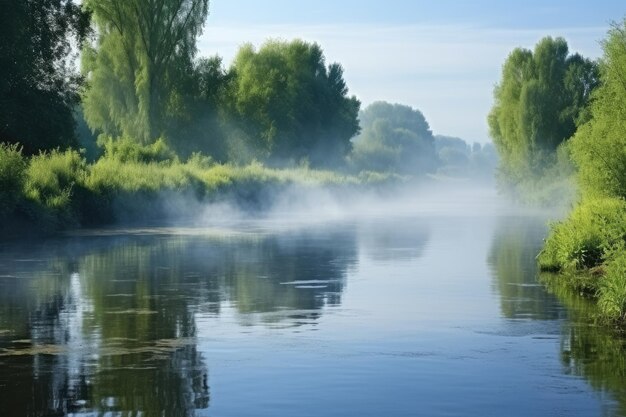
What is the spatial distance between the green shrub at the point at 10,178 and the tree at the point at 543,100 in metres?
48.8

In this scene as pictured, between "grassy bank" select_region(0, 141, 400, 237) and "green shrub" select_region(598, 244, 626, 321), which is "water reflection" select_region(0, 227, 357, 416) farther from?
"green shrub" select_region(598, 244, 626, 321)

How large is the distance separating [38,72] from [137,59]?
107 feet

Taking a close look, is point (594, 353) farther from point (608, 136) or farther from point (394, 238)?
point (394, 238)

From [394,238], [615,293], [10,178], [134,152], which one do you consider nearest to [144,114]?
[134,152]

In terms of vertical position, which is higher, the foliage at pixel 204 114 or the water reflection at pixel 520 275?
the foliage at pixel 204 114

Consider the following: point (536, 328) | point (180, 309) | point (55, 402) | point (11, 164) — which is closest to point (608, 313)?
point (536, 328)

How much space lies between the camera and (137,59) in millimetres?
77938

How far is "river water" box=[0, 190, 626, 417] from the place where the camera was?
12320 millimetres

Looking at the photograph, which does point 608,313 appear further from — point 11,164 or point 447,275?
point 11,164

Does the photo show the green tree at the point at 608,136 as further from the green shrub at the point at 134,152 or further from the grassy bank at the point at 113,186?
the green shrub at the point at 134,152

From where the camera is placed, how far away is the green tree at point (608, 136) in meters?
38.2

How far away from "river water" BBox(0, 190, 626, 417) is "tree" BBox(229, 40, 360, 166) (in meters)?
71.5

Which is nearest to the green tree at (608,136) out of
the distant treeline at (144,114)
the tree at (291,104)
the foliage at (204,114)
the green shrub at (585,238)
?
the green shrub at (585,238)

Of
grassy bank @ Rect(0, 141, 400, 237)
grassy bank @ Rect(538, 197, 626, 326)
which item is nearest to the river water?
grassy bank @ Rect(538, 197, 626, 326)
